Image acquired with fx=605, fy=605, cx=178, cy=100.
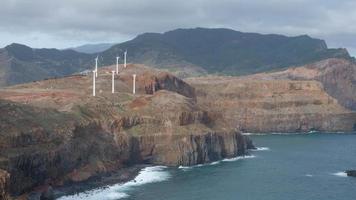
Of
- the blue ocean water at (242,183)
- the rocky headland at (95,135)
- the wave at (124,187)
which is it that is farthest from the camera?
the blue ocean water at (242,183)

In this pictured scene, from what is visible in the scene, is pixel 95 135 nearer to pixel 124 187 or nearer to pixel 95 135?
pixel 95 135

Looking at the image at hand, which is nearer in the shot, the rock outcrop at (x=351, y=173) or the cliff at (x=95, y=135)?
the cliff at (x=95, y=135)

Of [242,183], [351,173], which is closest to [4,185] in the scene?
[242,183]

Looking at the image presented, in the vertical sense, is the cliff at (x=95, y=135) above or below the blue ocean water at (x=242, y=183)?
above

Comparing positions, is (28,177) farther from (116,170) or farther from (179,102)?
(179,102)

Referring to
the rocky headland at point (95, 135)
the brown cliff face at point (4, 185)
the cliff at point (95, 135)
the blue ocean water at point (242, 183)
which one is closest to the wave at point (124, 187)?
the blue ocean water at point (242, 183)

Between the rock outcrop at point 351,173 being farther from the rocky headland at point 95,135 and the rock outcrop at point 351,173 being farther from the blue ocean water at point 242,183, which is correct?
the rocky headland at point 95,135

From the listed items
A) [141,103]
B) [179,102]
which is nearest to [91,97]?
[141,103]
